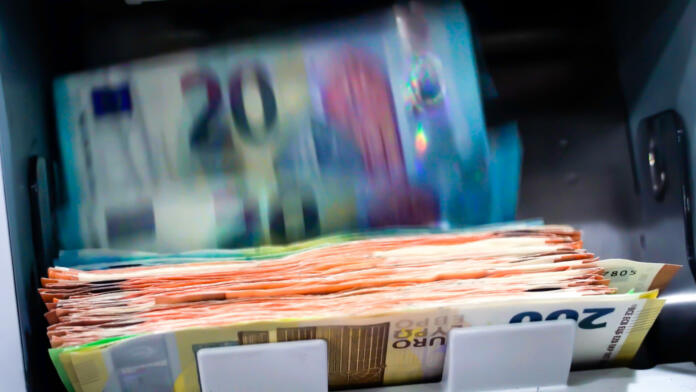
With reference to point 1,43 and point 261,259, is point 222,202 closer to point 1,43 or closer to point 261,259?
point 261,259

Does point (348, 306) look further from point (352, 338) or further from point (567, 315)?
point (567, 315)

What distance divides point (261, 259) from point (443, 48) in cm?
38

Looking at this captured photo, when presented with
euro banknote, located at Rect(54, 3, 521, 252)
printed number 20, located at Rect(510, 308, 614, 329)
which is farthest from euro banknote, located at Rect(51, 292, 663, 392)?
euro banknote, located at Rect(54, 3, 521, 252)

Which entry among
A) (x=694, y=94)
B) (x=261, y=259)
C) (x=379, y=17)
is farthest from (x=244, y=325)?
(x=694, y=94)

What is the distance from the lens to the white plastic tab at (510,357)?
596 mm

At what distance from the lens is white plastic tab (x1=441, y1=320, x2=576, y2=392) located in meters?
0.60

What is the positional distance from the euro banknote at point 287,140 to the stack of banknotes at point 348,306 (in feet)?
0.33

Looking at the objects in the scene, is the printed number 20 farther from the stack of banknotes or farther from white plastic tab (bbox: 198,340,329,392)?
white plastic tab (bbox: 198,340,329,392)

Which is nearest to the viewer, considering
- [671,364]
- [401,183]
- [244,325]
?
[244,325]

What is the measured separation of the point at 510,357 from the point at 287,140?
395 mm

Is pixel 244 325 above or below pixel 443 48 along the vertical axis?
below

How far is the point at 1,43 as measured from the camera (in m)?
0.62

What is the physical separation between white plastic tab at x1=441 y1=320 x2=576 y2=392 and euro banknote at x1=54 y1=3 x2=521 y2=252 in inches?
9.4

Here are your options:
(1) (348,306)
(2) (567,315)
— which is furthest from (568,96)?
(1) (348,306)
